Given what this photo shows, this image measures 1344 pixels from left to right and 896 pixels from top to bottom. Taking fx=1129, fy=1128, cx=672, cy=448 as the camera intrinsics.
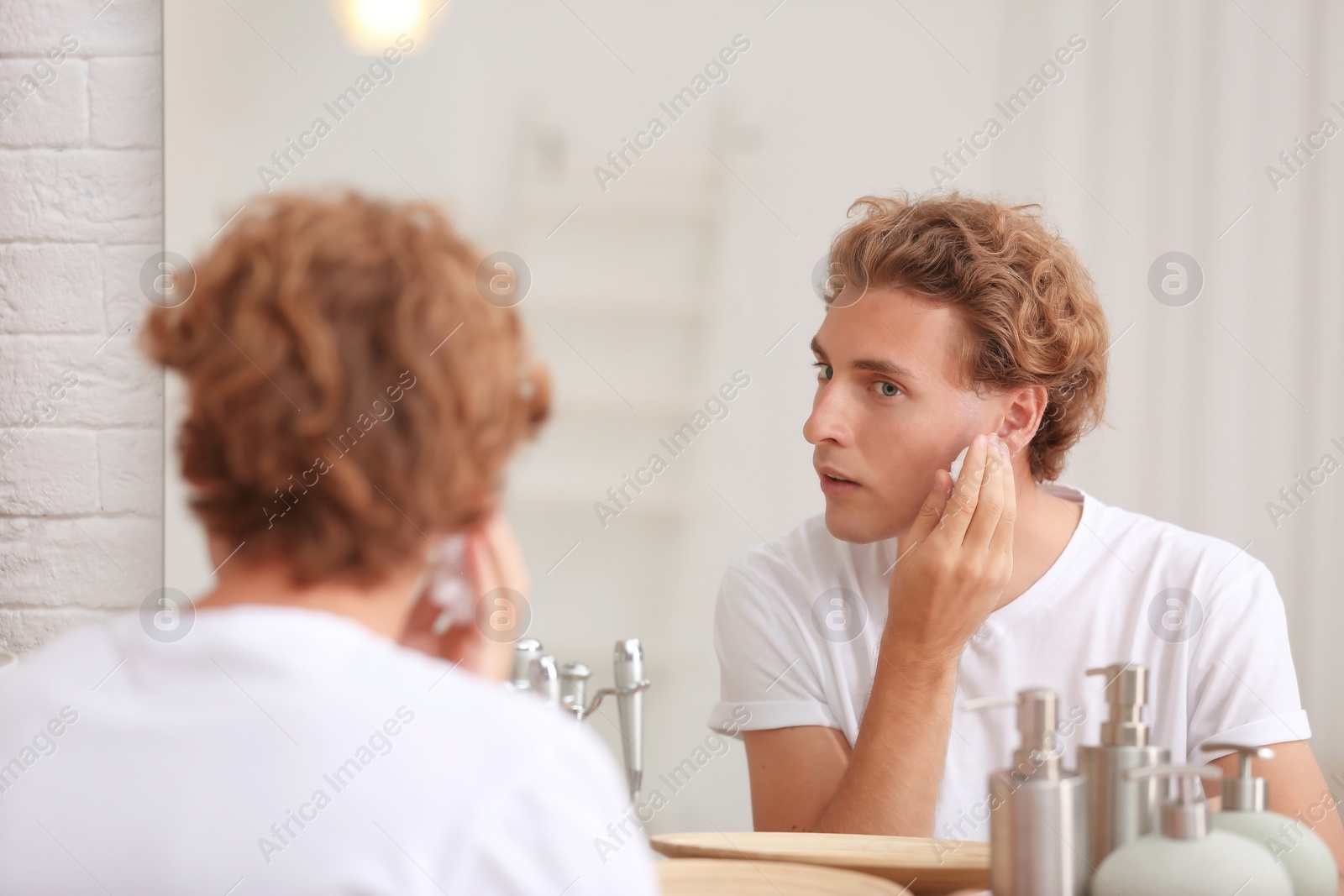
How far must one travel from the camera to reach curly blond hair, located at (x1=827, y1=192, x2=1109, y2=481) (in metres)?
1.31

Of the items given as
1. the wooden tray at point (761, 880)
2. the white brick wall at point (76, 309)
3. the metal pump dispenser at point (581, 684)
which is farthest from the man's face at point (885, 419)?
the white brick wall at point (76, 309)

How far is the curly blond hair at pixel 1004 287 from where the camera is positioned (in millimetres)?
1311

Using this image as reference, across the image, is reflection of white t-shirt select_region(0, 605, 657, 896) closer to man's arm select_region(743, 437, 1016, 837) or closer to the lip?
man's arm select_region(743, 437, 1016, 837)

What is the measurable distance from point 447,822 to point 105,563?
1.30 meters

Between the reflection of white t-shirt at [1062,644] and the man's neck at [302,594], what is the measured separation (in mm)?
774

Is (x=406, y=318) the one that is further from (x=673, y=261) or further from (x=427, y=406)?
(x=673, y=261)

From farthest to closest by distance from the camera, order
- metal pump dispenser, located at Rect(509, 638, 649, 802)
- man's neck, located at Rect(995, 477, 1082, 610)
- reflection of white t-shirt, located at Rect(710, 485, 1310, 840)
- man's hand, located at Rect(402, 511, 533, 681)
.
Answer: man's neck, located at Rect(995, 477, 1082, 610), reflection of white t-shirt, located at Rect(710, 485, 1310, 840), metal pump dispenser, located at Rect(509, 638, 649, 802), man's hand, located at Rect(402, 511, 533, 681)

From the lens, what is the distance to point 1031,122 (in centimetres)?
163

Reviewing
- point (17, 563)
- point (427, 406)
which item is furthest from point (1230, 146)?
point (17, 563)

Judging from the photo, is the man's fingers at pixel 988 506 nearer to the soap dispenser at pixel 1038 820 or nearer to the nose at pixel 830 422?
the nose at pixel 830 422

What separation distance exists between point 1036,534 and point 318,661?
40.6 inches

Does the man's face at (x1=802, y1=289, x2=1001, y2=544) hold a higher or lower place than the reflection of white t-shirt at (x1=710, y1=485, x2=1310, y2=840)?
higher

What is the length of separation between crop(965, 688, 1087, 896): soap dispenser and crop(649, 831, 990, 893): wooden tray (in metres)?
0.08

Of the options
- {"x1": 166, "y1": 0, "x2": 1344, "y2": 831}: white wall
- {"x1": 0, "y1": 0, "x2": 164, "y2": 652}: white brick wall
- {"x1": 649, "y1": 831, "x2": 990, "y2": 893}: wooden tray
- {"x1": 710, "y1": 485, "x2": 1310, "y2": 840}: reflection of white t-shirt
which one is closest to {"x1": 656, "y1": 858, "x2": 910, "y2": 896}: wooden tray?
{"x1": 649, "y1": 831, "x2": 990, "y2": 893}: wooden tray
